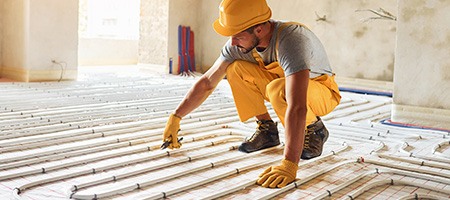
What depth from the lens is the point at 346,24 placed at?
23.7 feet

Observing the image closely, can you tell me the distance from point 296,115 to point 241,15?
1.88 feet

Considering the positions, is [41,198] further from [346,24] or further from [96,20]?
[96,20]

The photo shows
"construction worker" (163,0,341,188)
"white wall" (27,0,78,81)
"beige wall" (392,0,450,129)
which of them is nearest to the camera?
"construction worker" (163,0,341,188)

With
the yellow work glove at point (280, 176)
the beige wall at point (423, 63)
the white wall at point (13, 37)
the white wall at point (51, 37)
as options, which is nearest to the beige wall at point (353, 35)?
the beige wall at point (423, 63)

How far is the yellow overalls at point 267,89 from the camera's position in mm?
2553

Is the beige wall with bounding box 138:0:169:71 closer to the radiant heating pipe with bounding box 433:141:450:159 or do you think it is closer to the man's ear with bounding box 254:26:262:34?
the radiant heating pipe with bounding box 433:141:450:159

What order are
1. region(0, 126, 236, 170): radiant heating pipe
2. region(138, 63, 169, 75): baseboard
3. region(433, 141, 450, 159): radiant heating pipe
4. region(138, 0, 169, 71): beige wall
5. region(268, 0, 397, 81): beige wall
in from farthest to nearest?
region(138, 63, 169, 75): baseboard < region(138, 0, 169, 71): beige wall < region(268, 0, 397, 81): beige wall < region(433, 141, 450, 159): radiant heating pipe < region(0, 126, 236, 170): radiant heating pipe

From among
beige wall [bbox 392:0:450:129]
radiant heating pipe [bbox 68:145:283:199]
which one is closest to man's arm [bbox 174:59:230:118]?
radiant heating pipe [bbox 68:145:283:199]

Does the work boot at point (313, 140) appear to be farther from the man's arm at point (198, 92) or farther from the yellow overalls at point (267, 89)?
the man's arm at point (198, 92)

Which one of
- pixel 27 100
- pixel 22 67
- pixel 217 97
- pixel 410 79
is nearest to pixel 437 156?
pixel 410 79

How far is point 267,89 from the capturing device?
8.52 ft

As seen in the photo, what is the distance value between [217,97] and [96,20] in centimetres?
1898

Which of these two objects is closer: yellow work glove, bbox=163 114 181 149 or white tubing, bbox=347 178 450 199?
white tubing, bbox=347 178 450 199

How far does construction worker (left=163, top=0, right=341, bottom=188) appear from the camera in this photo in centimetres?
216
